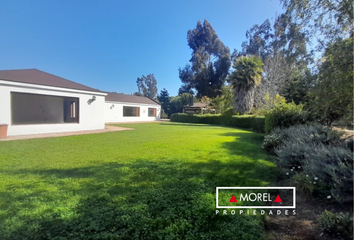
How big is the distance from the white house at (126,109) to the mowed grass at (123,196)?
1894 centimetres

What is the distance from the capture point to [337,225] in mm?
2100

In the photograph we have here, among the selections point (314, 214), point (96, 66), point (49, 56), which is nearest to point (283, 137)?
point (314, 214)

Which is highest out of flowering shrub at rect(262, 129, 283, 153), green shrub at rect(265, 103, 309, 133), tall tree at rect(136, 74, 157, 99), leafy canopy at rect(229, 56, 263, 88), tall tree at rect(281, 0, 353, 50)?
tall tree at rect(136, 74, 157, 99)

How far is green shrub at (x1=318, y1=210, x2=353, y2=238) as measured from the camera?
2.02 metres

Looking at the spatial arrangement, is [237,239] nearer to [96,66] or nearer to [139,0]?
[139,0]

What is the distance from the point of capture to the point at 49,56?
1909 cm

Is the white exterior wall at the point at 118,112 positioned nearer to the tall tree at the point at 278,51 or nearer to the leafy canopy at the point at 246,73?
the leafy canopy at the point at 246,73

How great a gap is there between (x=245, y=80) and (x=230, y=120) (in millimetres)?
4932

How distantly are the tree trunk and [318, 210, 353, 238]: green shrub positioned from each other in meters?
19.9

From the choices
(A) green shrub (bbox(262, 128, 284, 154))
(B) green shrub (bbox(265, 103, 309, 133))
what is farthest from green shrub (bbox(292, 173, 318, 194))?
(B) green shrub (bbox(265, 103, 309, 133))

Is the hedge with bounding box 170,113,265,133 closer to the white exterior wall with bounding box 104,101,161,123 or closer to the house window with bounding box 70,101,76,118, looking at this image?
the white exterior wall with bounding box 104,101,161,123

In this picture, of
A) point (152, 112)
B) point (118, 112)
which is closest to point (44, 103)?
point (118, 112)

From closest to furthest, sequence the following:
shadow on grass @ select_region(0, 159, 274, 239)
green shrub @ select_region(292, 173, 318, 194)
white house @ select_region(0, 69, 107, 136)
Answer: shadow on grass @ select_region(0, 159, 274, 239), green shrub @ select_region(292, 173, 318, 194), white house @ select_region(0, 69, 107, 136)

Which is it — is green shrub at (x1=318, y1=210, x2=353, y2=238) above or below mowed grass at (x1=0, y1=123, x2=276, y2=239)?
above
